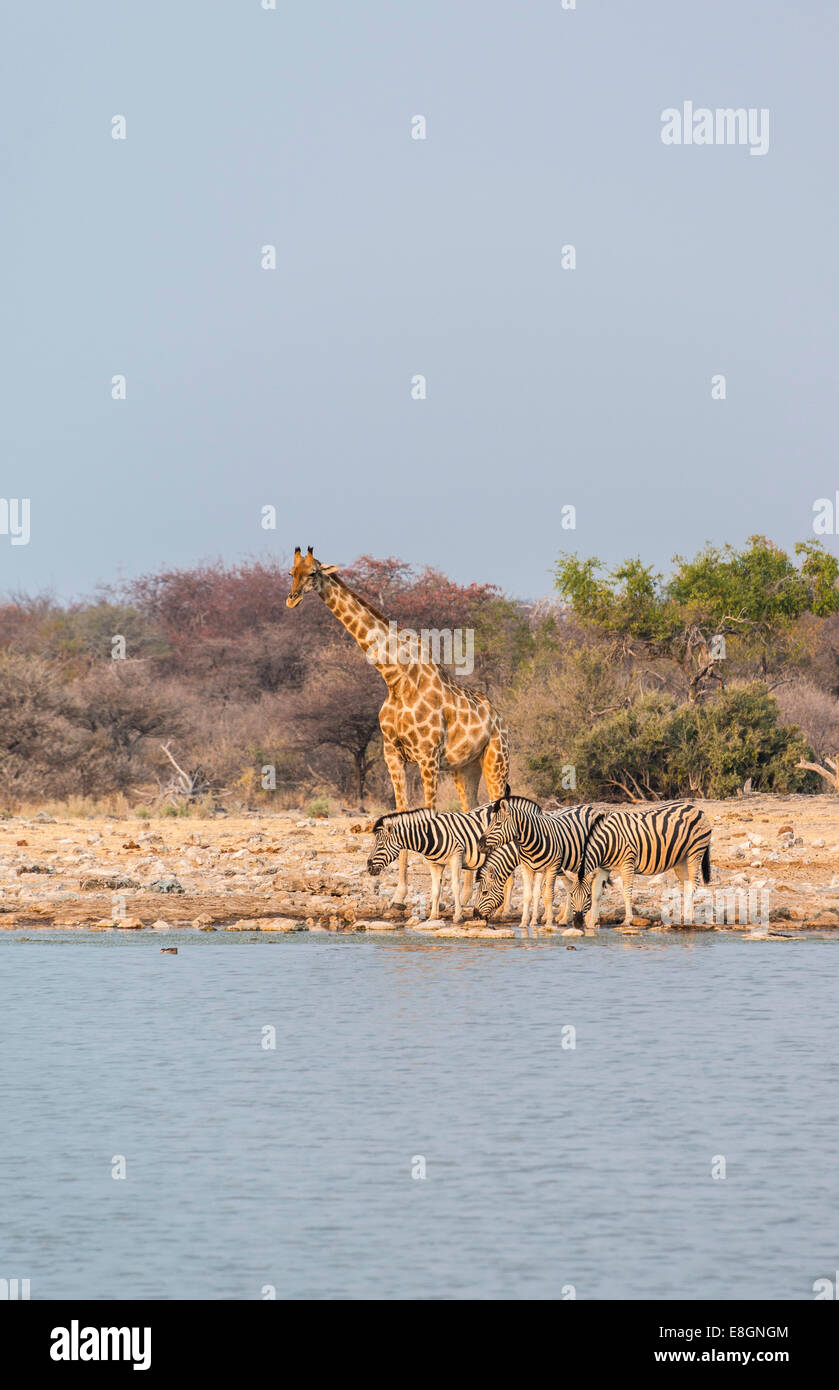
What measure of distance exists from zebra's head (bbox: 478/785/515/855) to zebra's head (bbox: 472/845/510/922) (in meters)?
0.09

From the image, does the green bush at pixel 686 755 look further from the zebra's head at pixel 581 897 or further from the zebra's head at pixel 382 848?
the zebra's head at pixel 382 848

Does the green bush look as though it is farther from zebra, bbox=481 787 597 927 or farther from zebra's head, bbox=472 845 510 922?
zebra, bbox=481 787 597 927

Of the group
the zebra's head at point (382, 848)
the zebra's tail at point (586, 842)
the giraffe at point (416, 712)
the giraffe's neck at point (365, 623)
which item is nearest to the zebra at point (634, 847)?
the zebra's tail at point (586, 842)

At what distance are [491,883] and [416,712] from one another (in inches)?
83.2

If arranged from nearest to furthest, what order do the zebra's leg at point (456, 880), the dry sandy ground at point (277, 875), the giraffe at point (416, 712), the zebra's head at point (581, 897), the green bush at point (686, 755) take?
the zebra's leg at point (456, 880) < the zebra's head at point (581, 897) < the dry sandy ground at point (277, 875) < the giraffe at point (416, 712) < the green bush at point (686, 755)

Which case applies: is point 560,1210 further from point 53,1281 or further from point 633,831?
point 633,831

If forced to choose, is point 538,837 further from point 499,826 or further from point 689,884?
point 689,884

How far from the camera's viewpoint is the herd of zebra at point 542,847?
47.4 feet

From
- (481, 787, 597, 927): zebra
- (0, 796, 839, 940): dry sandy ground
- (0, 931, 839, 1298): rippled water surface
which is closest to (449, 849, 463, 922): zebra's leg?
(0, 796, 839, 940): dry sandy ground

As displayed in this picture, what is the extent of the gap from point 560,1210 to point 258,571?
4134 cm

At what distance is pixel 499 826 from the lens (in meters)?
14.4

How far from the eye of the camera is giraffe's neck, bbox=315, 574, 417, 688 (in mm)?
16609

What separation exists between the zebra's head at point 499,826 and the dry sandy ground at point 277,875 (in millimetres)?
771
